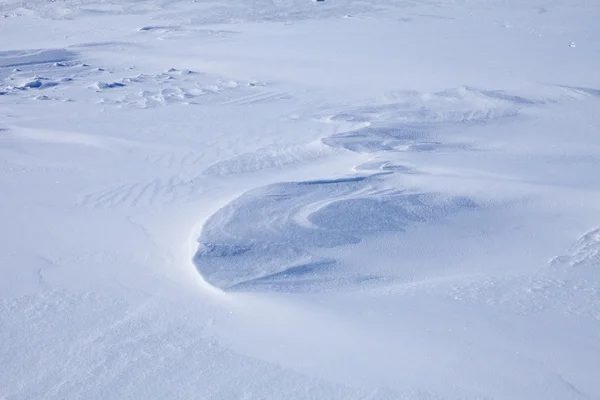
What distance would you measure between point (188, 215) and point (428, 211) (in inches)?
56.7

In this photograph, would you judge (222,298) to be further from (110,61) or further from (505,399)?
(110,61)

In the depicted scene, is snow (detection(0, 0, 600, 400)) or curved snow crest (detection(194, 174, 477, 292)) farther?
curved snow crest (detection(194, 174, 477, 292))

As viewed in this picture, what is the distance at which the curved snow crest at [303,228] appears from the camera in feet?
10.2

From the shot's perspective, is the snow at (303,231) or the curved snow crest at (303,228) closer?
the snow at (303,231)

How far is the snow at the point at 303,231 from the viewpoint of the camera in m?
2.49

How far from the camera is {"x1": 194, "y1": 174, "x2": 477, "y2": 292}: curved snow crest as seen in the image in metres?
3.12

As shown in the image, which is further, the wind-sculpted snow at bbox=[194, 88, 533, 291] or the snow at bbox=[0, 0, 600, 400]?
the wind-sculpted snow at bbox=[194, 88, 533, 291]

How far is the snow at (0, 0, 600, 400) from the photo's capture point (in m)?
2.49

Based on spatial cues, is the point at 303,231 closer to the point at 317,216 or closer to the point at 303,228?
the point at 303,228

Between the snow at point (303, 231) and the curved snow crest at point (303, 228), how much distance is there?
0.6 inches

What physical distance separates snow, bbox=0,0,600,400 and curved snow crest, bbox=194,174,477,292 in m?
0.01

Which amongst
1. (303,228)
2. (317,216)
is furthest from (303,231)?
(317,216)

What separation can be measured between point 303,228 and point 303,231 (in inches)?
1.3

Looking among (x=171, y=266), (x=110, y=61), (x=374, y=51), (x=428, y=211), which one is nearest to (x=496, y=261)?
(x=428, y=211)
